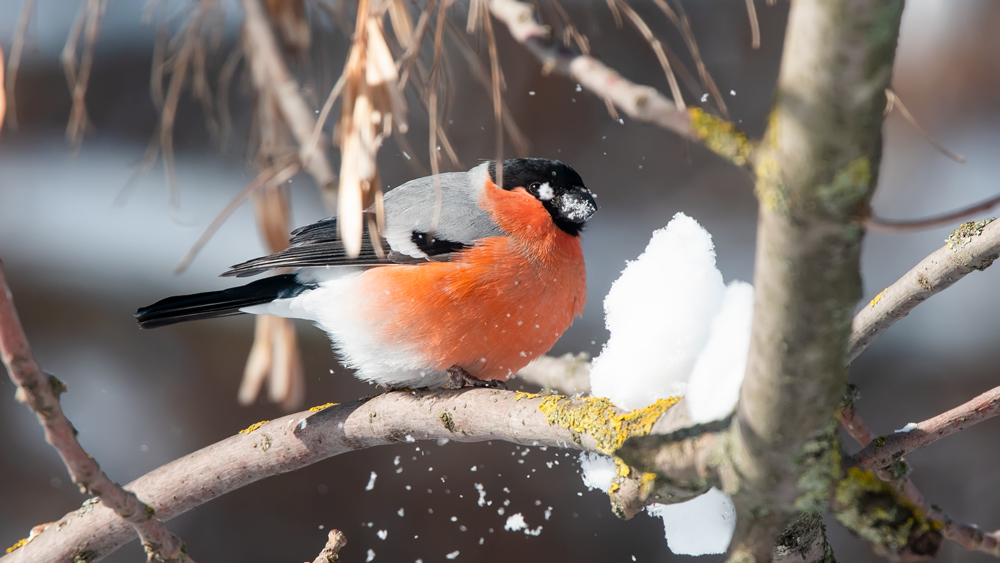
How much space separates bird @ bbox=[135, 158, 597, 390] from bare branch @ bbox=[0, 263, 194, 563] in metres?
0.46

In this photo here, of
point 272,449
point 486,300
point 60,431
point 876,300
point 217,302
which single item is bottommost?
point 60,431

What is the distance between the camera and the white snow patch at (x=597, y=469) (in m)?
0.77

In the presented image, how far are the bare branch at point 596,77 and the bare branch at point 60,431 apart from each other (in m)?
0.54

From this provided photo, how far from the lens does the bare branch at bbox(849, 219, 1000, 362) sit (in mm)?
795

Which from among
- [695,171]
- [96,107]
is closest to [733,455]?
[695,171]

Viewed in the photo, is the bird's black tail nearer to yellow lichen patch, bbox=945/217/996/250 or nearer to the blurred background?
the blurred background

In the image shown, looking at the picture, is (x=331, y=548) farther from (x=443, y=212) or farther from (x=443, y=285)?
(x=443, y=212)

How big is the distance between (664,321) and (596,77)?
382 mm

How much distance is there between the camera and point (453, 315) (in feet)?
3.69

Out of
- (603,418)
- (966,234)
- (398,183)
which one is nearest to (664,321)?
(603,418)

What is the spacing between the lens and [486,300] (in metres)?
1.12

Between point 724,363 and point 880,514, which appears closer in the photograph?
point 880,514

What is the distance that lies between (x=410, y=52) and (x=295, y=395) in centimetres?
64

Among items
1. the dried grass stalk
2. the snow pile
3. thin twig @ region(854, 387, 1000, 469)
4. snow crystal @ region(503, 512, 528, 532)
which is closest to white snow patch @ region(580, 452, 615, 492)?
the snow pile
